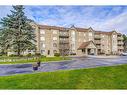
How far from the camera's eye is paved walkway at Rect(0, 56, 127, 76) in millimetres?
7133

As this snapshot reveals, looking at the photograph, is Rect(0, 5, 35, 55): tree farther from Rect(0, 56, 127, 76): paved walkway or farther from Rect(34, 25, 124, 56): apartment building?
Rect(0, 56, 127, 76): paved walkway

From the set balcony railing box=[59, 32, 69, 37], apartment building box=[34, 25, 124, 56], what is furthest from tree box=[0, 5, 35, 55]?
balcony railing box=[59, 32, 69, 37]

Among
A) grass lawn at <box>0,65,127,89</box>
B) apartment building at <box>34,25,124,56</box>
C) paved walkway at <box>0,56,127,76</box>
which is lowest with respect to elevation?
grass lawn at <box>0,65,127,89</box>

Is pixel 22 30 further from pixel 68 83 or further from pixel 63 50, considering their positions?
pixel 68 83

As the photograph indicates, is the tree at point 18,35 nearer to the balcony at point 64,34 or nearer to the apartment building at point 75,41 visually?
the apartment building at point 75,41

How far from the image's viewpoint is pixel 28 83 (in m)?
6.88

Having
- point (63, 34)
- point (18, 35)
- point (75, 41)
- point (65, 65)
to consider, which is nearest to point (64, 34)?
point (63, 34)

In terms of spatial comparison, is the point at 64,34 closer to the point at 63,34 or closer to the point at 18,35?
the point at 63,34

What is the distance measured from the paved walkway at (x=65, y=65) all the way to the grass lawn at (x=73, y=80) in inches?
5.1

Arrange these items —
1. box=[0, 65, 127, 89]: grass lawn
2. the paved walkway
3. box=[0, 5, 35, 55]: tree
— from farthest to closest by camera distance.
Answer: box=[0, 5, 35, 55]: tree
the paved walkway
box=[0, 65, 127, 89]: grass lawn

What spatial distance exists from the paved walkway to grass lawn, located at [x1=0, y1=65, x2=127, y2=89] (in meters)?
0.13

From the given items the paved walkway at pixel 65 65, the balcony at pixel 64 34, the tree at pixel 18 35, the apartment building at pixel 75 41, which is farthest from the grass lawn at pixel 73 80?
the balcony at pixel 64 34
